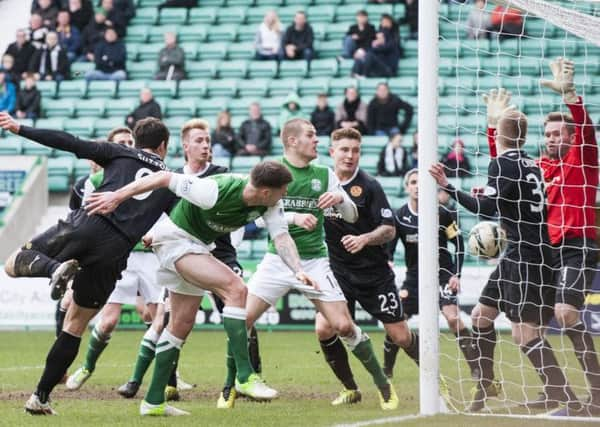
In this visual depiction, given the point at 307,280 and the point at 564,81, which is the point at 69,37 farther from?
the point at 307,280

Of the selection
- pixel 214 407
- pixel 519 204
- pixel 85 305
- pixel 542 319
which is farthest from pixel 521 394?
pixel 85 305

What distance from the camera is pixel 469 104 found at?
73.7ft

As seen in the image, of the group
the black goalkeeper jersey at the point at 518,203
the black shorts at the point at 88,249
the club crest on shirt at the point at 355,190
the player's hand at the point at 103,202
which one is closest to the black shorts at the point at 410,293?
the club crest on shirt at the point at 355,190

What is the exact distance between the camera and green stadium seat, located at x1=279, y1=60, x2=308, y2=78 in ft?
80.5

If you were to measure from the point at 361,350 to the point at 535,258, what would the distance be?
5.14 feet

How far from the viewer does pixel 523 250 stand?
9.12 meters

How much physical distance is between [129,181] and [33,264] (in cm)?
90

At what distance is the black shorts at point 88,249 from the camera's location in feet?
27.0

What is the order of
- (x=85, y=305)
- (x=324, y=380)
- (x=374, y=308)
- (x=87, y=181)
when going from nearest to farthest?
1. (x=85, y=305)
2. (x=374, y=308)
3. (x=87, y=181)
4. (x=324, y=380)

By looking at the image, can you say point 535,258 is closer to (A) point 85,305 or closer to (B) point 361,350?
(B) point 361,350

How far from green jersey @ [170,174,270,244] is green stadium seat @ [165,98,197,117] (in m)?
15.8

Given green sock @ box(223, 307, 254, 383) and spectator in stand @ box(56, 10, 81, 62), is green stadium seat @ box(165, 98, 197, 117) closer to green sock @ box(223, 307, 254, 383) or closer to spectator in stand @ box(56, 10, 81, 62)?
spectator in stand @ box(56, 10, 81, 62)

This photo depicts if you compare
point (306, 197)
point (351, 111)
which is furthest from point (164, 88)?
point (306, 197)

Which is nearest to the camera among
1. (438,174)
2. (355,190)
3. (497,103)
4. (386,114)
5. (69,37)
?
(438,174)
